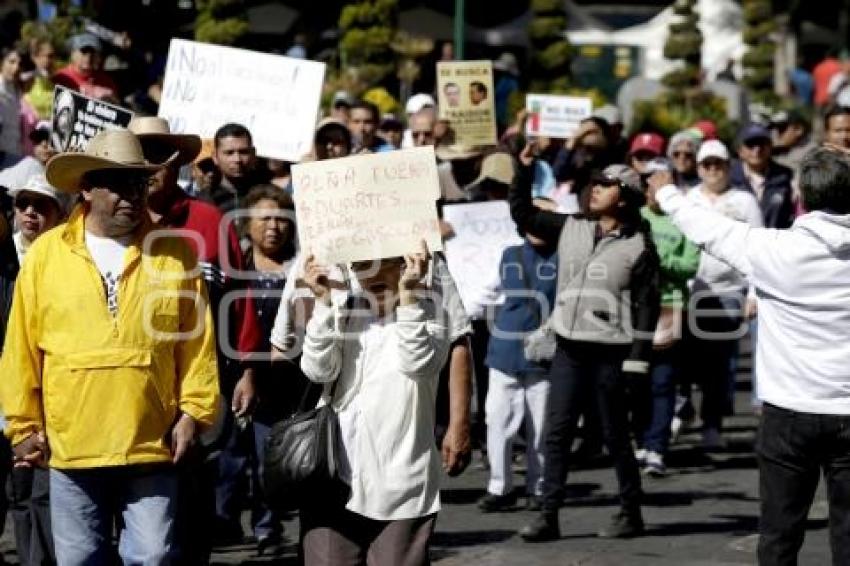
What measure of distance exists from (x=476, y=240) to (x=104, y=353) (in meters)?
5.60

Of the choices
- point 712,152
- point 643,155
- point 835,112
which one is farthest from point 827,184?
point 643,155

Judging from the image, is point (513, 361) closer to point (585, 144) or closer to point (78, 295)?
point (585, 144)

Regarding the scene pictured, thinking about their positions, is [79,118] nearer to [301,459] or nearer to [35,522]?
[35,522]

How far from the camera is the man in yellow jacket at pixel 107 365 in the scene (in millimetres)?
6891

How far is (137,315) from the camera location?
273 inches

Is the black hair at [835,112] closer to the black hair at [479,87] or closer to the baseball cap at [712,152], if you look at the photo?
the baseball cap at [712,152]

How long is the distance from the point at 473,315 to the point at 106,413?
5.69 m

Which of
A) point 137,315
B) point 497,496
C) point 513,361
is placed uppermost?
point 137,315

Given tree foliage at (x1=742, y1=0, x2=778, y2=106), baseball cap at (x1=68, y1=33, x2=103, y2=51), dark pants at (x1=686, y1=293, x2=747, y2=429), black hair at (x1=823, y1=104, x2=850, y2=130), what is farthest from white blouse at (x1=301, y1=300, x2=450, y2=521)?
tree foliage at (x1=742, y1=0, x2=778, y2=106)

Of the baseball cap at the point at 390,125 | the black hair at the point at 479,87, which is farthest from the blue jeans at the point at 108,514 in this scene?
the baseball cap at the point at 390,125

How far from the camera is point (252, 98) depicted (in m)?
12.0

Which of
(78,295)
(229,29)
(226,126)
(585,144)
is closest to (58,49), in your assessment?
(229,29)

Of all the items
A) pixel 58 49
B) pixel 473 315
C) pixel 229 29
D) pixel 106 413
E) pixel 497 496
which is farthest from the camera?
pixel 229 29

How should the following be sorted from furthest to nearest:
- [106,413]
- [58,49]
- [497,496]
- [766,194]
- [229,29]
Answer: [229,29] < [58,49] < [766,194] < [497,496] < [106,413]
